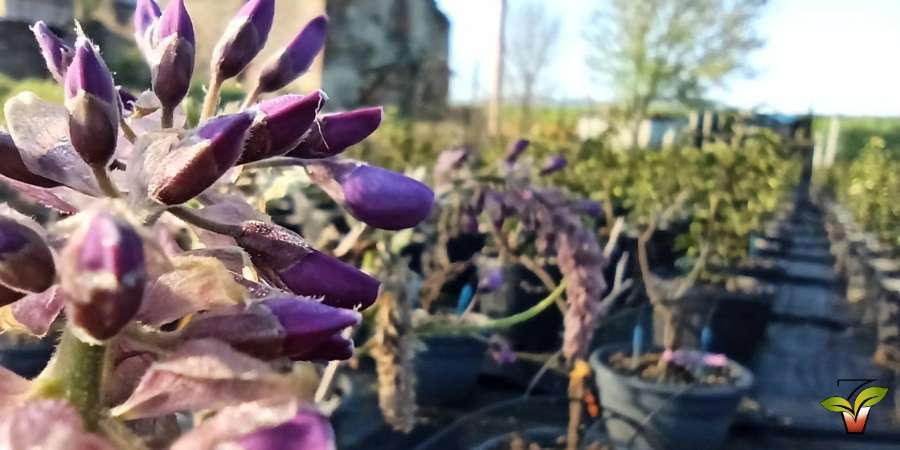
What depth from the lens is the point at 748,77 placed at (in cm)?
534

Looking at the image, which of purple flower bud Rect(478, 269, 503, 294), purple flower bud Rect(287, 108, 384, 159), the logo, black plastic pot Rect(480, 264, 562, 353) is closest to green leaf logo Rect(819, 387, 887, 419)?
the logo

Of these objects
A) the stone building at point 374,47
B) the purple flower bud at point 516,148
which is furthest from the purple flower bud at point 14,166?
the stone building at point 374,47

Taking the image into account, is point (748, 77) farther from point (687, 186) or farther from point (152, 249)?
point (152, 249)

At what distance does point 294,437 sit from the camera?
22 centimetres

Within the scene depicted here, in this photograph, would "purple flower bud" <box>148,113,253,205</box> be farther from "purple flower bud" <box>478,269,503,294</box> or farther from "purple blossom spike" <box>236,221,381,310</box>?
"purple flower bud" <box>478,269,503,294</box>

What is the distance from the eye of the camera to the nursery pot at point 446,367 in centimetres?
236

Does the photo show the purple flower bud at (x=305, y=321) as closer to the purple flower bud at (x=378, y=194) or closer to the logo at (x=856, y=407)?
the purple flower bud at (x=378, y=194)

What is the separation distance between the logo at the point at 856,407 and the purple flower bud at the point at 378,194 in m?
2.58

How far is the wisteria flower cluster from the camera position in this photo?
0.72 feet

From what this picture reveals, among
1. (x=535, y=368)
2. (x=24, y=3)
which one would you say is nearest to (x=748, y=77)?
(x=535, y=368)

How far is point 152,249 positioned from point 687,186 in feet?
10.2

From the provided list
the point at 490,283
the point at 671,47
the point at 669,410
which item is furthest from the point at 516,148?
the point at 671,47

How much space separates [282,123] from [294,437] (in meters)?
0.14

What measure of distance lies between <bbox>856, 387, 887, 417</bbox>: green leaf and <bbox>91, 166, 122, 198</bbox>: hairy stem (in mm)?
2780
